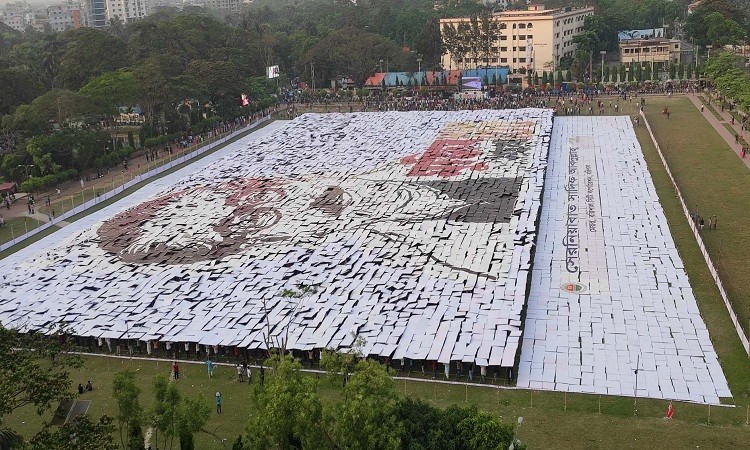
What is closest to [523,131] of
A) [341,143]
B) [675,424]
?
[341,143]

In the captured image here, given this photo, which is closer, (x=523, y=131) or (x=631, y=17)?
(x=523, y=131)

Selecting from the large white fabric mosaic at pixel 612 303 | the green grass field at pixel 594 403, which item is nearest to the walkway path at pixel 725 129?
the large white fabric mosaic at pixel 612 303

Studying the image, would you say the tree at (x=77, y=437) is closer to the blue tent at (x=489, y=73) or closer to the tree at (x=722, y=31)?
the blue tent at (x=489, y=73)

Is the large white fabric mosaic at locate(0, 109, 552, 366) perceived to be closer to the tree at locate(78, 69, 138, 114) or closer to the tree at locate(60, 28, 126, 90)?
the tree at locate(78, 69, 138, 114)

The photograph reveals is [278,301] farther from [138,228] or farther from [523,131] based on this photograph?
[523,131]

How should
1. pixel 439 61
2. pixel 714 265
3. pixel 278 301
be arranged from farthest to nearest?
1. pixel 439 61
2. pixel 714 265
3. pixel 278 301

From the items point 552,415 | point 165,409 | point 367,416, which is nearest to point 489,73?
point 552,415

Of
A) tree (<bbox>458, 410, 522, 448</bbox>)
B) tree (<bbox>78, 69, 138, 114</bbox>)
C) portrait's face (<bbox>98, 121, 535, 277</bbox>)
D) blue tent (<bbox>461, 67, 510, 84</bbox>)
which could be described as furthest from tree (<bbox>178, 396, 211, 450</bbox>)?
blue tent (<bbox>461, 67, 510, 84</bbox>)
